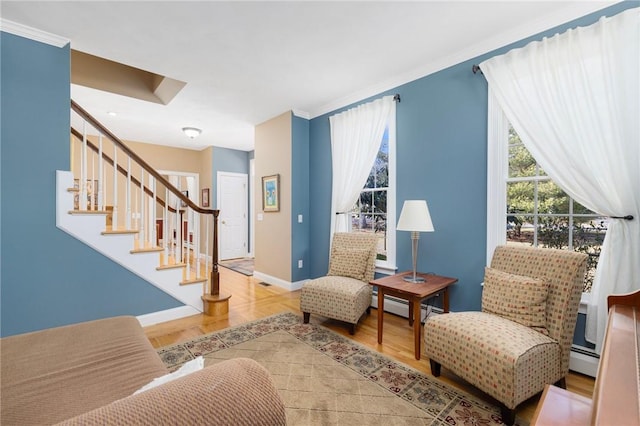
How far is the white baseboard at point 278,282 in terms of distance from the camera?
4145 millimetres

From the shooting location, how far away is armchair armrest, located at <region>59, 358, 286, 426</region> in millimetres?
560

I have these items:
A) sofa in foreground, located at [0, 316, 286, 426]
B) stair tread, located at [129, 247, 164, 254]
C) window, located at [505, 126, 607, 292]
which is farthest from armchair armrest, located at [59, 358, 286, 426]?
stair tread, located at [129, 247, 164, 254]

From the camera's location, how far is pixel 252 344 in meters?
2.49

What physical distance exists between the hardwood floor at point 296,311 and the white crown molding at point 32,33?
272cm

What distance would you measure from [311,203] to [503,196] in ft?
8.45

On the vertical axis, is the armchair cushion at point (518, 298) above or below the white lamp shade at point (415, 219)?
below

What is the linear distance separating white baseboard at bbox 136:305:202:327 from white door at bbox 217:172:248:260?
3.20 metres

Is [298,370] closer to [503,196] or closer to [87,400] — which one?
[87,400]

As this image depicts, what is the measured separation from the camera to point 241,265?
5.85 m

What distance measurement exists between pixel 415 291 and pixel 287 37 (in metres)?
2.37

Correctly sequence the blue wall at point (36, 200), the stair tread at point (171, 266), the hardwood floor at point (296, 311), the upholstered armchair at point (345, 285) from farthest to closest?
the stair tread at point (171, 266) → the upholstered armchair at point (345, 285) → the blue wall at point (36, 200) → the hardwood floor at point (296, 311)

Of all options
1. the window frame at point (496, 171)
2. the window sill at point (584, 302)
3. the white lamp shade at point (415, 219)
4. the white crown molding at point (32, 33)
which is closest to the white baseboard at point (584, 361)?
the window sill at point (584, 302)

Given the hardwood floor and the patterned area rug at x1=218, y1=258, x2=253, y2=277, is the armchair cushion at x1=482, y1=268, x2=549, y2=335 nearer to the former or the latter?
the hardwood floor

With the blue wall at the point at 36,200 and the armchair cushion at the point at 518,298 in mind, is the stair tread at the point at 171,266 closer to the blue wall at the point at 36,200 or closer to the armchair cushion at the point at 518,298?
the blue wall at the point at 36,200
